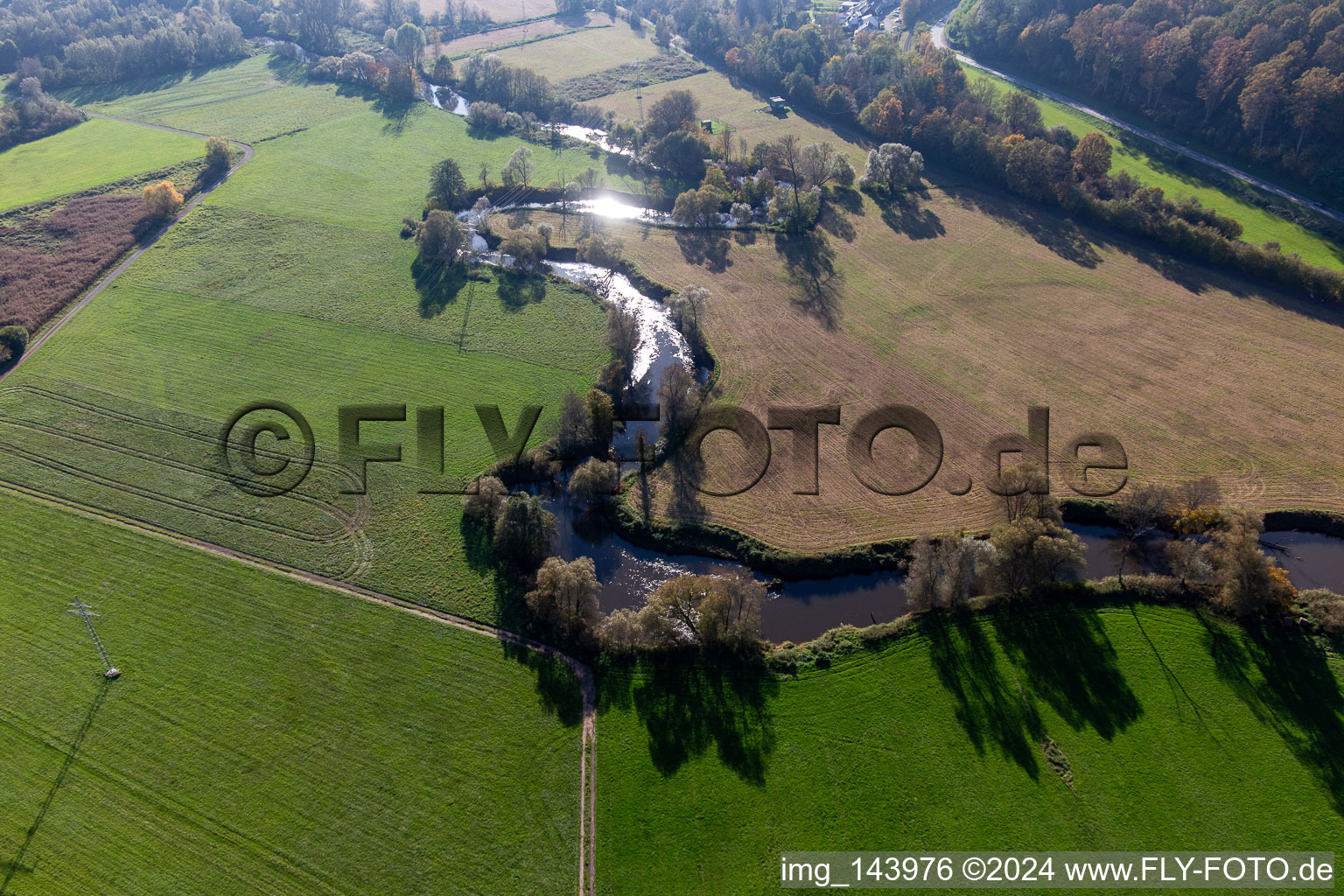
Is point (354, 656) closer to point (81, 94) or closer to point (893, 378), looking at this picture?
Answer: point (893, 378)

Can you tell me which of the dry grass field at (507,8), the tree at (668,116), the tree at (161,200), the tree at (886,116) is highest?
the dry grass field at (507,8)

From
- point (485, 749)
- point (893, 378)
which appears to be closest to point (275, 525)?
point (485, 749)

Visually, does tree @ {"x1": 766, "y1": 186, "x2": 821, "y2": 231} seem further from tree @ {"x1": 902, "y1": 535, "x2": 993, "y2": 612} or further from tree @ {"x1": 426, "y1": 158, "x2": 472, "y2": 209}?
tree @ {"x1": 902, "y1": 535, "x2": 993, "y2": 612}

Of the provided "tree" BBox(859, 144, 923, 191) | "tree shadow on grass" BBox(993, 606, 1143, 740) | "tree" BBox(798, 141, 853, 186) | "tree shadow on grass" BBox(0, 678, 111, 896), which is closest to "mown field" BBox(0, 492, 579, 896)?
"tree shadow on grass" BBox(0, 678, 111, 896)

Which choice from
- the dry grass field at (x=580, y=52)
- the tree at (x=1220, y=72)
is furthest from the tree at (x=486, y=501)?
the dry grass field at (x=580, y=52)

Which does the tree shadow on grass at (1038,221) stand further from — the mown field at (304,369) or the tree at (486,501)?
the tree at (486,501)

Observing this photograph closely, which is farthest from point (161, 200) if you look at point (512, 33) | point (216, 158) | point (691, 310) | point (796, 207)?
point (512, 33)
